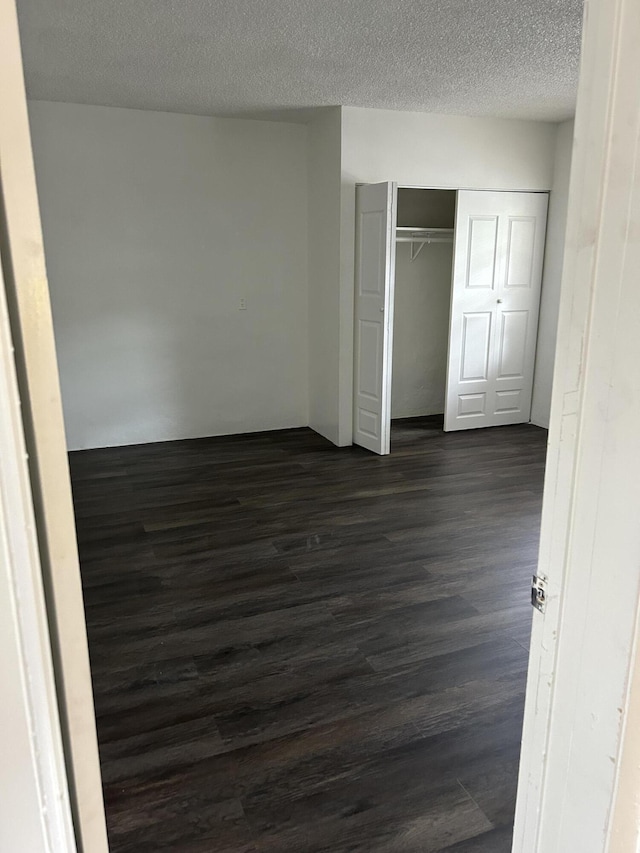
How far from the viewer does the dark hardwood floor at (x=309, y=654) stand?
1.78 meters

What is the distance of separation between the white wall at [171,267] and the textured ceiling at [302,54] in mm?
335

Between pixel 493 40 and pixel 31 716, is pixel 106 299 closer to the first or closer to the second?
pixel 493 40

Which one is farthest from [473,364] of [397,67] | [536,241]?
[397,67]

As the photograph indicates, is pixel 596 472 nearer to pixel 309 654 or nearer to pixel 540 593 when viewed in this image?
pixel 540 593

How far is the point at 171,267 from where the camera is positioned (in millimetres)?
5176

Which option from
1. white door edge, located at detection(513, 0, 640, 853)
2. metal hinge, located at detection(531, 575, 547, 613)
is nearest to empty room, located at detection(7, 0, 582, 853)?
metal hinge, located at detection(531, 575, 547, 613)

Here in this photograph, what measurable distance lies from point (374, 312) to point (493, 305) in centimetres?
135

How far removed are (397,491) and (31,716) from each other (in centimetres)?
373

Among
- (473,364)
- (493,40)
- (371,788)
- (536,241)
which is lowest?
(371,788)

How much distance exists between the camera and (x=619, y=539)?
0.88 metres

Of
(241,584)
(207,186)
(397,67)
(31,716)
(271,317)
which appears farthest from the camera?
(271,317)

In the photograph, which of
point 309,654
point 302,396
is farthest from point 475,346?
point 309,654

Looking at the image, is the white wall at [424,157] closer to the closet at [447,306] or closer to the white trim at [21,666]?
the closet at [447,306]

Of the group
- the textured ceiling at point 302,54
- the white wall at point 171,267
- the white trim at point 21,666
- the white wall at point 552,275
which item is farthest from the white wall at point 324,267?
the white trim at point 21,666
